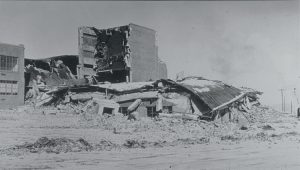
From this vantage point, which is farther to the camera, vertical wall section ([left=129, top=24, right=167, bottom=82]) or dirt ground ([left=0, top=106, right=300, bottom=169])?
vertical wall section ([left=129, top=24, right=167, bottom=82])

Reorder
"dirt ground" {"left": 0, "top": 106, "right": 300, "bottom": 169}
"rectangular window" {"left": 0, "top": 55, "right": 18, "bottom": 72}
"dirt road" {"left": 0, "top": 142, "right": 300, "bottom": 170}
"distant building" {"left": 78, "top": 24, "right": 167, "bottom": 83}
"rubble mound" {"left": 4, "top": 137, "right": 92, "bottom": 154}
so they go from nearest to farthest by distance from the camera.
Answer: "dirt road" {"left": 0, "top": 142, "right": 300, "bottom": 170} < "dirt ground" {"left": 0, "top": 106, "right": 300, "bottom": 169} < "rubble mound" {"left": 4, "top": 137, "right": 92, "bottom": 154} < "rectangular window" {"left": 0, "top": 55, "right": 18, "bottom": 72} < "distant building" {"left": 78, "top": 24, "right": 167, "bottom": 83}

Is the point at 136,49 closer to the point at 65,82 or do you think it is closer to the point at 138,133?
the point at 65,82

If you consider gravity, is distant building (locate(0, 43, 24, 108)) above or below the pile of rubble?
above

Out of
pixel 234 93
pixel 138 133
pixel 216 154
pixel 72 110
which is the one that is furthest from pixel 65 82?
pixel 216 154

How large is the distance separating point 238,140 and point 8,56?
93.7 ft

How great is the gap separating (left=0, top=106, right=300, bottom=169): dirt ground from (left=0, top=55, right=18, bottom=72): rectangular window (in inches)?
553

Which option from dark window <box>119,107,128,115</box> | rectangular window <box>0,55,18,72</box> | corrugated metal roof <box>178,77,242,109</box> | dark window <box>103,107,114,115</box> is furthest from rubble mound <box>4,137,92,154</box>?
rectangular window <box>0,55,18,72</box>

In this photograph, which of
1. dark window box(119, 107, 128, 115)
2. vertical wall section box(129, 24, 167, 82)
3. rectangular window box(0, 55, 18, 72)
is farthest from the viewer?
vertical wall section box(129, 24, 167, 82)

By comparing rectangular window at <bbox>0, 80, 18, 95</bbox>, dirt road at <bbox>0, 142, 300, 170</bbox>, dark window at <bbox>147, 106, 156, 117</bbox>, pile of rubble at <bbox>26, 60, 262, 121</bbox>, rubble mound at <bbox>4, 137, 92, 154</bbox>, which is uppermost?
rectangular window at <bbox>0, 80, 18, 95</bbox>

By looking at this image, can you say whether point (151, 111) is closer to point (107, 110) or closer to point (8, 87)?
point (107, 110)

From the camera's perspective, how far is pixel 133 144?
18.9m

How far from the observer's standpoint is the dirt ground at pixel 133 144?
1378 cm

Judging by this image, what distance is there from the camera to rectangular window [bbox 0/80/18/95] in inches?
1628

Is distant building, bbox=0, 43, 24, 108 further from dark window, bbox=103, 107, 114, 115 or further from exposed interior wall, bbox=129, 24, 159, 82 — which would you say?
dark window, bbox=103, 107, 114, 115
